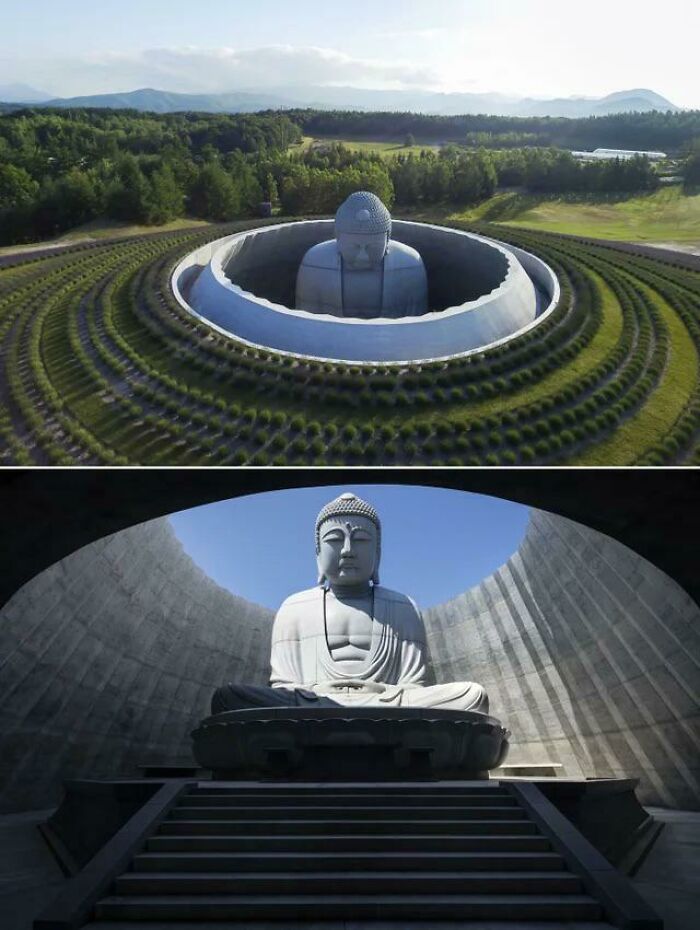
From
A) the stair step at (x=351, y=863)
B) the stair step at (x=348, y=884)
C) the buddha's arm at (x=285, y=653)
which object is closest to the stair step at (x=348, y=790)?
the stair step at (x=351, y=863)

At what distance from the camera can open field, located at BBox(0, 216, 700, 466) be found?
7.80 m

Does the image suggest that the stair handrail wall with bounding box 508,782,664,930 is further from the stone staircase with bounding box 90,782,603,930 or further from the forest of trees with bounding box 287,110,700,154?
the forest of trees with bounding box 287,110,700,154

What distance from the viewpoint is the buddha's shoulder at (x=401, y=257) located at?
39.4 ft

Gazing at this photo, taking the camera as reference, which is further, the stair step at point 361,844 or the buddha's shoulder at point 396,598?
the buddha's shoulder at point 396,598

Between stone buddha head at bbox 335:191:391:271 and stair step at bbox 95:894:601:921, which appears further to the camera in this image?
stone buddha head at bbox 335:191:391:271

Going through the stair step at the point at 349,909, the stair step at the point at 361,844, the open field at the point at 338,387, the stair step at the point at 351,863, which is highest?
the open field at the point at 338,387

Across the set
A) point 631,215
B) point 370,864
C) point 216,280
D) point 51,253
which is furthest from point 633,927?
point 51,253

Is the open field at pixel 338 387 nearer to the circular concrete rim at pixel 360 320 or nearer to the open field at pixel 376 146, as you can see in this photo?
the circular concrete rim at pixel 360 320

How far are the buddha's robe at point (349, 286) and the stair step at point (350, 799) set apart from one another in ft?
23.1

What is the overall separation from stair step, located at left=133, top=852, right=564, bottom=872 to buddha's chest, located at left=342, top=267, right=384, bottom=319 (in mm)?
7776

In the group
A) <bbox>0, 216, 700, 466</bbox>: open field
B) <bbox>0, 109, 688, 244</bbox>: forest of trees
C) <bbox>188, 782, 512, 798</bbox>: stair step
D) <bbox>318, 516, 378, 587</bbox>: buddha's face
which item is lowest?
<bbox>318, 516, 378, 587</bbox>: buddha's face

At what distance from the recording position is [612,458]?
7812 mm

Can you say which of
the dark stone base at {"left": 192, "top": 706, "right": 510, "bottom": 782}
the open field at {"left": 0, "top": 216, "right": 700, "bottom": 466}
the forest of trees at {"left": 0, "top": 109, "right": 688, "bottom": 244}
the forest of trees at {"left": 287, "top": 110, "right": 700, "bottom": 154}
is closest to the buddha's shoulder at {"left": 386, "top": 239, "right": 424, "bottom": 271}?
the open field at {"left": 0, "top": 216, "right": 700, "bottom": 466}

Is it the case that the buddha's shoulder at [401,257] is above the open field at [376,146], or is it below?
below
